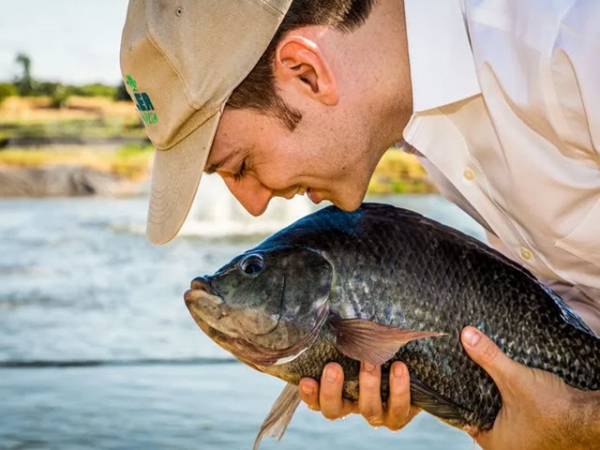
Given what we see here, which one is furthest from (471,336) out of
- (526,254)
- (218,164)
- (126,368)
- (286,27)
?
(126,368)

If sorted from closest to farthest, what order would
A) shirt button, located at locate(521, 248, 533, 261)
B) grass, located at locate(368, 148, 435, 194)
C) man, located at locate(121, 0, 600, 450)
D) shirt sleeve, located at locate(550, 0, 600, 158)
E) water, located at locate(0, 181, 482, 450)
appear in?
shirt sleeve, located at locate(550, 0, 600, 158) → man, located at locate(121, 0, 600, 450) → shirt button, located at locate(521, 248, 533, 261) → water, located at locate(0, 181, 482, 450) → grass, located at locate(368, 148, 435, 194)

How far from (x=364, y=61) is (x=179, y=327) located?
284cm

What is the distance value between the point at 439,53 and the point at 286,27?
35 centimetres

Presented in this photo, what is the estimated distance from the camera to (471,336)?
2.48 m

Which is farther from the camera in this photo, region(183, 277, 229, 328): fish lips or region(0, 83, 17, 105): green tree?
region(0, 83, 17, 105): green tree

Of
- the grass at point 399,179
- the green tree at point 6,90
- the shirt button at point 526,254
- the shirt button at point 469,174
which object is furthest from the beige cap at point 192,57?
the green tree at point 6,90

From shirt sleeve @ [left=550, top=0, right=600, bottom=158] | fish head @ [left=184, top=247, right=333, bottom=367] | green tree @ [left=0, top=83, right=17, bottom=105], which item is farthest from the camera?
green tree @ [left=0, top=83, right=17, bottom=105]

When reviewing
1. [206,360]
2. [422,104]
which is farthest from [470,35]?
[206,360]

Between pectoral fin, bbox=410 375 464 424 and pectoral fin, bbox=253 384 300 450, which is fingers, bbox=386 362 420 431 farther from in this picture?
pectoral fin, bbox=253 384 300 450

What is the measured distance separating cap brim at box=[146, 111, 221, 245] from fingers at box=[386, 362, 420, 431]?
0.62 metres

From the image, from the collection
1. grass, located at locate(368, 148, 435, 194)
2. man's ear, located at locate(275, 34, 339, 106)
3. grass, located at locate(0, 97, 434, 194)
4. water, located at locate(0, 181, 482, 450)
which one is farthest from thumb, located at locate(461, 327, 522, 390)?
grass, located at locate(0, 97, 434, 194)

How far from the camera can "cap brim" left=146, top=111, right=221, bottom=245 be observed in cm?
243

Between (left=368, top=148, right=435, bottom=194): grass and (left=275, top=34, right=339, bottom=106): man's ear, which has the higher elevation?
(left=275, top=34, right=339, bottom=106): man's ear

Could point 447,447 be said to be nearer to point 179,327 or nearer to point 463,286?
point 463,286
